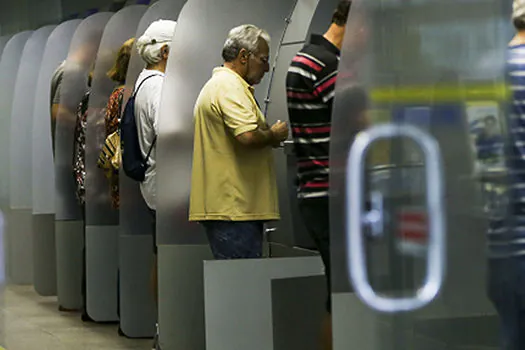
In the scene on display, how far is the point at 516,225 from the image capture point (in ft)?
7.98

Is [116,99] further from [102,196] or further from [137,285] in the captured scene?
[137,285]

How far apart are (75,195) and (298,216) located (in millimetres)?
2891

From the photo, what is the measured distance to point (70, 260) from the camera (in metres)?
7.43

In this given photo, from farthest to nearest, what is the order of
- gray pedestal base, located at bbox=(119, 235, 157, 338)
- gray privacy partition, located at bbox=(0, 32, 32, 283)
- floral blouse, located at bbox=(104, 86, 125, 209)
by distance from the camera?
gray privacy partition, located at bbox=(0, 32, 32, 283)
gray pedestal base, located at bbox=(119, 235, 157, 338)
floral blouse, located at bbox=(104, 86, 125, 209)

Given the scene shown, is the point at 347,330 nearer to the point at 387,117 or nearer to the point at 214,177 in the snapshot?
the point at 387,117

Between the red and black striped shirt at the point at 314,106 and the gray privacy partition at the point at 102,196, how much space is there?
9.40 ft

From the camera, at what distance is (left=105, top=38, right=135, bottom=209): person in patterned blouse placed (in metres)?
6.17

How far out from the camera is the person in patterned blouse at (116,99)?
20.2 feet

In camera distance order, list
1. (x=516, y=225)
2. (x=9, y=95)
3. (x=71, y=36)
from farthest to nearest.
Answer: (x=9, y=95) → (x=71, y=36) → (x=516, y=225)

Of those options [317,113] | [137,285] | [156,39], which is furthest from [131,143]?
[317,113]

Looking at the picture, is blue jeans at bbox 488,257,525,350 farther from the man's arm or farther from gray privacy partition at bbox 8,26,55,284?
gray privacy partition at bbox 8,26,55,284

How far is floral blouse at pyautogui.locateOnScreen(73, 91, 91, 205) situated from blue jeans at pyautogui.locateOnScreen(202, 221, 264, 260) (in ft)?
7.74

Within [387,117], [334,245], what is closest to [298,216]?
[334,245]

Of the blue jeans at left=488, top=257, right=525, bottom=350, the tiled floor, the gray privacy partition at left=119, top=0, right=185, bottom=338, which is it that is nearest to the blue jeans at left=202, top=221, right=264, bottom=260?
the tiled floor
